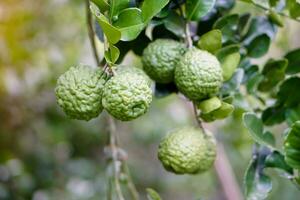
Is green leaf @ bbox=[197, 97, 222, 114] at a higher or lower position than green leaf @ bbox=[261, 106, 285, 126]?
higher

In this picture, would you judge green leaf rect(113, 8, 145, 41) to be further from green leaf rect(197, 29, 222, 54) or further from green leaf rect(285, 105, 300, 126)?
green leaf rect(285, 105, 300, 126)

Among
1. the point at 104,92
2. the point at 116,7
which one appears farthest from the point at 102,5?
the point at 104,92

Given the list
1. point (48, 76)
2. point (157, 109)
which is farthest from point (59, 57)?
point (157, 109)

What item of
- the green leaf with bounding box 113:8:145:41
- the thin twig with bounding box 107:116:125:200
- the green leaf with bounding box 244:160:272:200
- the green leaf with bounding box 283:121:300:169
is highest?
the green leaf with bounding box 113:8:145:41

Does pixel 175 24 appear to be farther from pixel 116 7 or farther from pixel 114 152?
pixel 114 152

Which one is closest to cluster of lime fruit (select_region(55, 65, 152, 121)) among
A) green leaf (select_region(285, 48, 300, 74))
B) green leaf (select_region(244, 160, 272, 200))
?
green leaf (select_region(244, 160, 272, 200))

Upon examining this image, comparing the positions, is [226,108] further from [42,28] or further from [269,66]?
[42,28]

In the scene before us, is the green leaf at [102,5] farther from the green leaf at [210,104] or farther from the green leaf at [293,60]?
the green leaf at [293,60]
